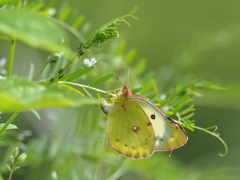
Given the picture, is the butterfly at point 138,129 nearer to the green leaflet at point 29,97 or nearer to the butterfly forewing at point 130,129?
the butterfly forewing at point 130,129

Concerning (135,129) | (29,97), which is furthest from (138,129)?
(29,97)

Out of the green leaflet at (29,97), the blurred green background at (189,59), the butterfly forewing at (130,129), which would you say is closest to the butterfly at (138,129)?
the butterfly forewing at (130,129)

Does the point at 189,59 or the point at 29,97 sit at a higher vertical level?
the point at 189,59

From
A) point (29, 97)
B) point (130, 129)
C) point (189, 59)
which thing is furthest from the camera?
point (189, 59)

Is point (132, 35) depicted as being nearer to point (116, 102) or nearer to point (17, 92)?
point (116, 102)

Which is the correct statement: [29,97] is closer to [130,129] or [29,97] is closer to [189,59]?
[130,129]

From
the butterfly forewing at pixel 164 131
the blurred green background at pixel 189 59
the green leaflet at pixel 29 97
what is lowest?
the green leaflet at pixel 29 97

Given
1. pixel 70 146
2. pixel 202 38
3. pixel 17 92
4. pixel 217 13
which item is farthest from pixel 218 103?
pixel 217 13
